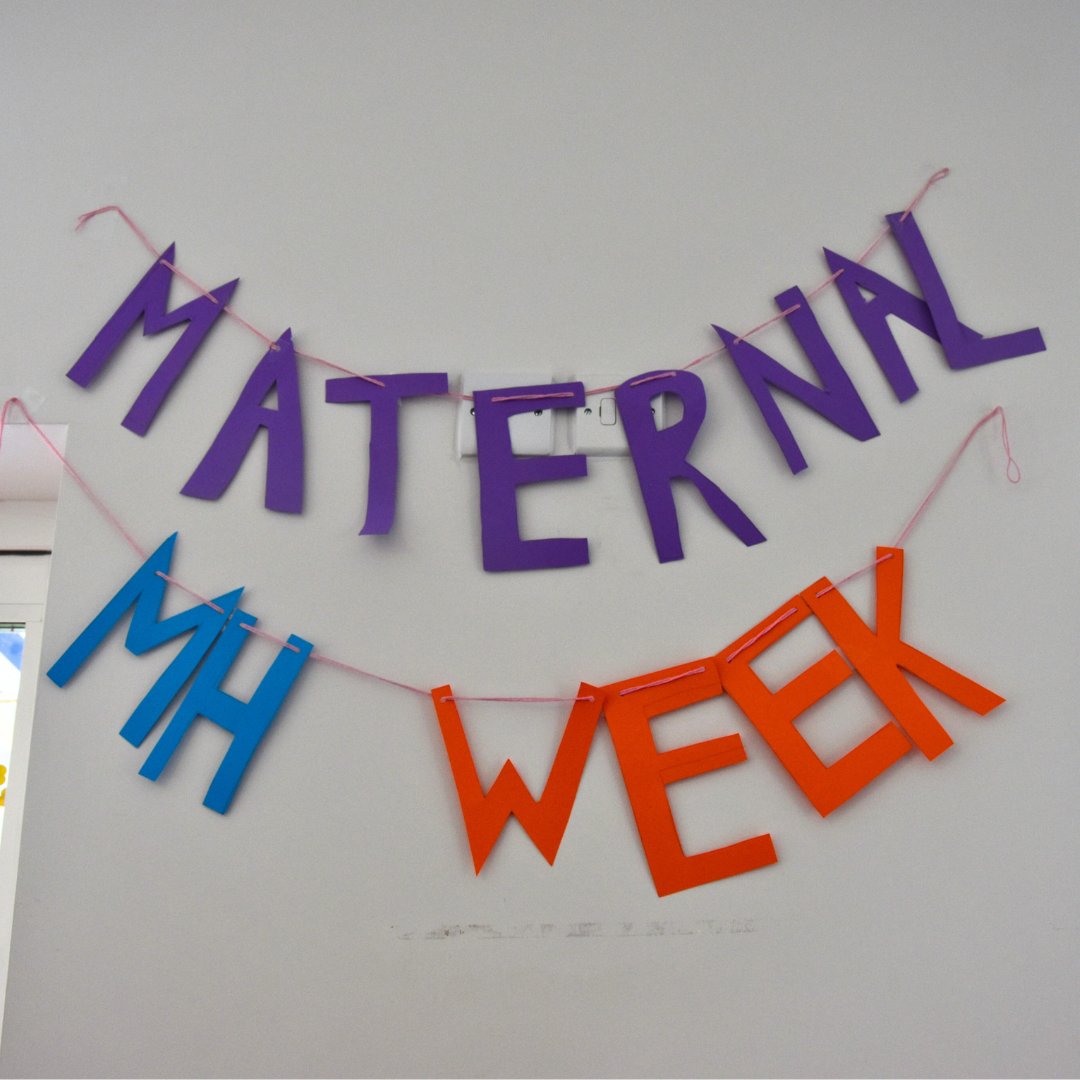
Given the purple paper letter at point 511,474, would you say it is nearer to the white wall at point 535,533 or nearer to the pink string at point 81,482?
the white wall at point 535,533

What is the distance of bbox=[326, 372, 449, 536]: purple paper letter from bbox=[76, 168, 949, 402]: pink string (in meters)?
0.01

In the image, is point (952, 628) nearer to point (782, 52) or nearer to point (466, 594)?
point (466, 594)

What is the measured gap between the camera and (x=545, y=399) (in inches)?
46.3

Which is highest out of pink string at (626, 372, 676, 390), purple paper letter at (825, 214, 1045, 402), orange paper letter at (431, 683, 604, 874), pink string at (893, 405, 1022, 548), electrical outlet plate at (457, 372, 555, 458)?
purple paper letter at (825, 214, 1045, 402)

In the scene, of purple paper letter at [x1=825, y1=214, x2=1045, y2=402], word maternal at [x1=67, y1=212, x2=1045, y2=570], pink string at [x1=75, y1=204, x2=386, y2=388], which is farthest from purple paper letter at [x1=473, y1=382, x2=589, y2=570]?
purple paper letter at [x1=825, y1=214, x2=1045, y2=402]

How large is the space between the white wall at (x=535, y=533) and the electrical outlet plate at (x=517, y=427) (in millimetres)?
25

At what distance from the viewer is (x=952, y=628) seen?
1152mm

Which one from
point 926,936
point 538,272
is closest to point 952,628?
point 926,936

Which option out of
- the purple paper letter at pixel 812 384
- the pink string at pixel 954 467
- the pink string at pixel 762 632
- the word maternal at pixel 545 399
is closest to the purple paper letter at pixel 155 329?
the word maternal at pixel 545 399

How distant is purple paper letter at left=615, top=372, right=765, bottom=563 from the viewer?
3.78 ft

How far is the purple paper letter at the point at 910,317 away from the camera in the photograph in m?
1.21

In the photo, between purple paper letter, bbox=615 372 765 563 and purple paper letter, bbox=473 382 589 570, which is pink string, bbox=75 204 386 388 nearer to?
purple paper letter, bbox=473 382 589 570

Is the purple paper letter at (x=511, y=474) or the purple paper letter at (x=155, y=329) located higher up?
the purple paper letter at (x=155, y=329)

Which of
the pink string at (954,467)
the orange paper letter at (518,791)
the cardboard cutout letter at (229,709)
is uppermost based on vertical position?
the pink string at (954,467)
